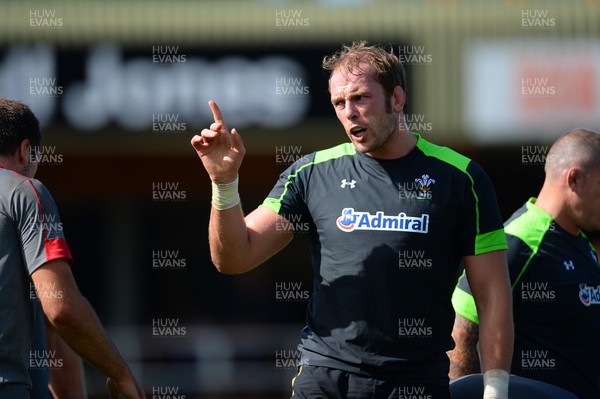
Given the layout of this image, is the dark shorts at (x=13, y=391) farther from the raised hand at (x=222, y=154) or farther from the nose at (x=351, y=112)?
the nose at (x=351, y=112)

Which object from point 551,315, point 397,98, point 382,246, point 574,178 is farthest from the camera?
point 574,178

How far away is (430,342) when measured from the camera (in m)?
4.27

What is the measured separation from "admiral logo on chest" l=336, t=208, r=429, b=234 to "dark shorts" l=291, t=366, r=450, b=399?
1.94 ft

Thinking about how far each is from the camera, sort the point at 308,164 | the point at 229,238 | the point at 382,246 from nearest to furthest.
A: the point at 382,246 → the point at 229,238 → the point at 308,164

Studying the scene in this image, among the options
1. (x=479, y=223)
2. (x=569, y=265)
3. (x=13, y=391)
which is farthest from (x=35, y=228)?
(x=569, y=265)

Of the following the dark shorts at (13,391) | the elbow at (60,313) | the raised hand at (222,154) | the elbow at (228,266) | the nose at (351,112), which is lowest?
the dark shorts at (13,391)

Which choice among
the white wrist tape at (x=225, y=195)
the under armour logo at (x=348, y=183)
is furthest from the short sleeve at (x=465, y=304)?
the white wrist tape at (x=225, y=195)

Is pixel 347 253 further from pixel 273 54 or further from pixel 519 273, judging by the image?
pixel 273 54

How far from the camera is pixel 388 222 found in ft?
14.0

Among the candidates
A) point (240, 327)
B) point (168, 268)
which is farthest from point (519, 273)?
point (168, 268)

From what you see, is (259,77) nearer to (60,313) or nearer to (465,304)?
(465,304)

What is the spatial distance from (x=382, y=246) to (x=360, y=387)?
570 mm

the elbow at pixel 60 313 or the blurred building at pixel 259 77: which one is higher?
the blurred building at pixel 259 77

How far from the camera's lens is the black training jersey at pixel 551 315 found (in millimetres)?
4887
